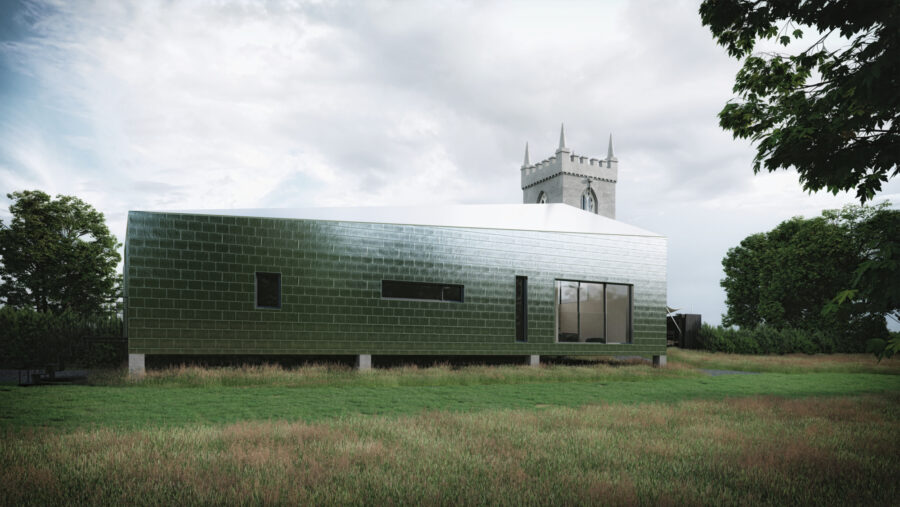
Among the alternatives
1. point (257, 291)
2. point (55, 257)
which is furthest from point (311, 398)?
point (55, 257)

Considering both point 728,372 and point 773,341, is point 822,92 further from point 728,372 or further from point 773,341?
point 773,341

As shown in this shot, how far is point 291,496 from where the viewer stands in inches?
201

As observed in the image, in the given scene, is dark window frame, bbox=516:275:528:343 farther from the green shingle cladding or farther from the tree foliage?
the tree foliage

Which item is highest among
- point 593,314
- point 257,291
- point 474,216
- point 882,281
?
point 474,216

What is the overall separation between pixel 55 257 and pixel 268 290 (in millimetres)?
18856

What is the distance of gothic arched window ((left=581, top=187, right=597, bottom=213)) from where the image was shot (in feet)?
183

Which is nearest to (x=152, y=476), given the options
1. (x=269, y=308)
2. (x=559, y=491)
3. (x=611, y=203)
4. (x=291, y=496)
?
(x=291, y=496)

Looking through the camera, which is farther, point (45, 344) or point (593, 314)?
point (593, 314)

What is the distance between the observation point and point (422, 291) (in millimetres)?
18984

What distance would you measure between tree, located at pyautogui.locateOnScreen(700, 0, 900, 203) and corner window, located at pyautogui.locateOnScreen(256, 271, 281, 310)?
42.0ft

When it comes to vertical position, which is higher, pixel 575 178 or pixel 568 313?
pixel 575 178

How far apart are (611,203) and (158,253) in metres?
48.2

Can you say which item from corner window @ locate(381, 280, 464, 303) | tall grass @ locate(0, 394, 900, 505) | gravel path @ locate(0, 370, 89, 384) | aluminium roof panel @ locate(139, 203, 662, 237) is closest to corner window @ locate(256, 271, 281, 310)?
aluminium roof panel @ locate(139, 203, 662, 237)

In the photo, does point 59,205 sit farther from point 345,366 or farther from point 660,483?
point 660,483
